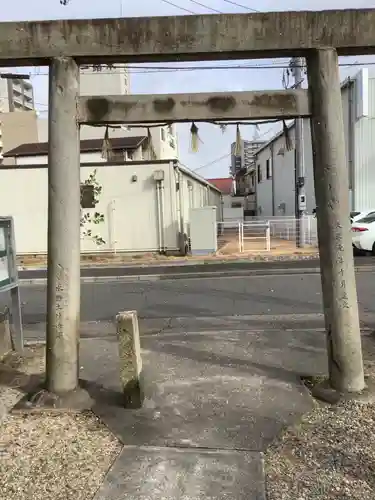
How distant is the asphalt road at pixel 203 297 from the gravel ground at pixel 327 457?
4.59 metres

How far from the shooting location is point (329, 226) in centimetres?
468

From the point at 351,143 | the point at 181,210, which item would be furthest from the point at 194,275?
the point at 351,143

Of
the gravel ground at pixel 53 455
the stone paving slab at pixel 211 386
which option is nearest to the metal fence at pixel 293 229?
the stone paving slab at pixel 211 386

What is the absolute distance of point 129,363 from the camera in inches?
178

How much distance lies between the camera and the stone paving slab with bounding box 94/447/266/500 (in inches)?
121

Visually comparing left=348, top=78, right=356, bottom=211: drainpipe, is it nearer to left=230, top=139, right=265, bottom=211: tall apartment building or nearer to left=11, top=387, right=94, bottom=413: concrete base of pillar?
left=11, top=387, right=94, bottom=413: concrete base of pillar

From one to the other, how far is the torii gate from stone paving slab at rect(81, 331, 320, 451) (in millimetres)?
651

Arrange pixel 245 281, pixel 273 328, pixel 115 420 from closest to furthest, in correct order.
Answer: pixel 115 420, pixel 273 328, pixel 245 281

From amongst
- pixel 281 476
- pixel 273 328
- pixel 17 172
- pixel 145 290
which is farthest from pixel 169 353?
pixel 17 172

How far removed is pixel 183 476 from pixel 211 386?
1719mm

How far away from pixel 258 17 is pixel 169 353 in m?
3.93

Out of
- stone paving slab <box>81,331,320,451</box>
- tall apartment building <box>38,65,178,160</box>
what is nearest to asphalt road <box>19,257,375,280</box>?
stone paving slab <box>81,331,320,451</box>

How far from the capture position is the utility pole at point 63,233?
4.72 m

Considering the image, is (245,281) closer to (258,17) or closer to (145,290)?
(145,290)
